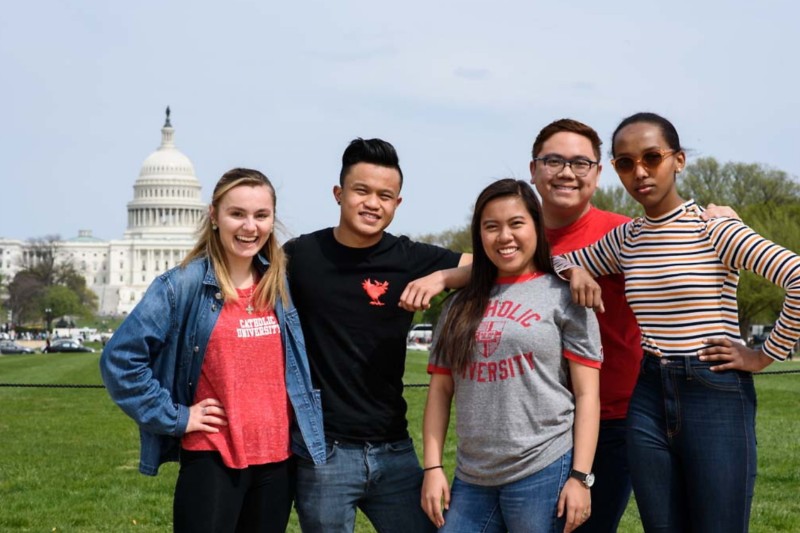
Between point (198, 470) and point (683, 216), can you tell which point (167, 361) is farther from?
point (683, 216)

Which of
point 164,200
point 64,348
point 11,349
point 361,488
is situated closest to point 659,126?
point 361,488

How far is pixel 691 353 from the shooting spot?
13.0 feet

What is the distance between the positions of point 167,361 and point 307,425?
0.62m

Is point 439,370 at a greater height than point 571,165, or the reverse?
point 571,165

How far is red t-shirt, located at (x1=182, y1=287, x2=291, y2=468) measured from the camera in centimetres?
429

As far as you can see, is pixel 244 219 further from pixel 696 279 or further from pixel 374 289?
pixel 696 279

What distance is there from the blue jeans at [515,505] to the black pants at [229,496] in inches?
28.2

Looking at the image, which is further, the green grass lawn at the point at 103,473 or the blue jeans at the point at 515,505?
the green grass lawn at the point at 103,473

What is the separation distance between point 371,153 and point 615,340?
1.30m

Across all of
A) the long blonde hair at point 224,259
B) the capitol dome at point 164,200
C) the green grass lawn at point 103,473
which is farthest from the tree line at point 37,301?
the long blonde hair at point 224,259

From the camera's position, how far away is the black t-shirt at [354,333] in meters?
4.50

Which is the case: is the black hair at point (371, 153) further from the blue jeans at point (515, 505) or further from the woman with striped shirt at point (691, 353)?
the blue jeans at point (515, 505)

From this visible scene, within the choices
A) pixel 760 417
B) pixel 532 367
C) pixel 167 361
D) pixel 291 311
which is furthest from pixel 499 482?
pixel 760 417

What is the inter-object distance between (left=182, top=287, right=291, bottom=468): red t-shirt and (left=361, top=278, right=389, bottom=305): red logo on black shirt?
421 millimetres
